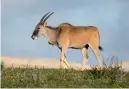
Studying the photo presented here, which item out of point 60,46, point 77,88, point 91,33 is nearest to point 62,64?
point 60,46

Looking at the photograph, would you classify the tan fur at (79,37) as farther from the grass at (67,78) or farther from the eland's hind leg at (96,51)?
the grass at (67,78)

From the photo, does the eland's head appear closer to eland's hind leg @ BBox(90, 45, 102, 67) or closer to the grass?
eland's hind leg @ BBox(90, 45, 102, 67)

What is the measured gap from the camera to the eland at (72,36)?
21.5 meters

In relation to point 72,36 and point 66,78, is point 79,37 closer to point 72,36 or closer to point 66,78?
point 72,36

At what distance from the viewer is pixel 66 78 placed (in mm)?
13742

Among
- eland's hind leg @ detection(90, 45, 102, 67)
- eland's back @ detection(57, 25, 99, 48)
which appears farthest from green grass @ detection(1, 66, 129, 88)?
eland's back @ detection(57, 25, 99, 48)

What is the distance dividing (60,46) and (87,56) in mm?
1362

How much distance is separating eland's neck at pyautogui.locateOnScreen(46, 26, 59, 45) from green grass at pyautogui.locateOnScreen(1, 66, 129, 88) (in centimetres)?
673

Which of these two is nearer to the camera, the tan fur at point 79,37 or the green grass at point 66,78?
the green grass at point 66,78

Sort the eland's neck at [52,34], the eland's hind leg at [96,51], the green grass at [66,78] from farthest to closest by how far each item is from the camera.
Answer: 1. the eland's neck at [52,34]
2. the eland's hind leg at [96,51]
3. the green grass at [66,78]

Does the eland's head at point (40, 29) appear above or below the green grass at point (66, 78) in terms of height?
above

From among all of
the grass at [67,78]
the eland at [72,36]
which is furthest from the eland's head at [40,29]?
the grass at [67,78]

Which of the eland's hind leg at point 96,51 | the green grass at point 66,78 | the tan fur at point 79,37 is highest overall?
the tan fur at point 79,37

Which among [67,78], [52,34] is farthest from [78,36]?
[67,78]
